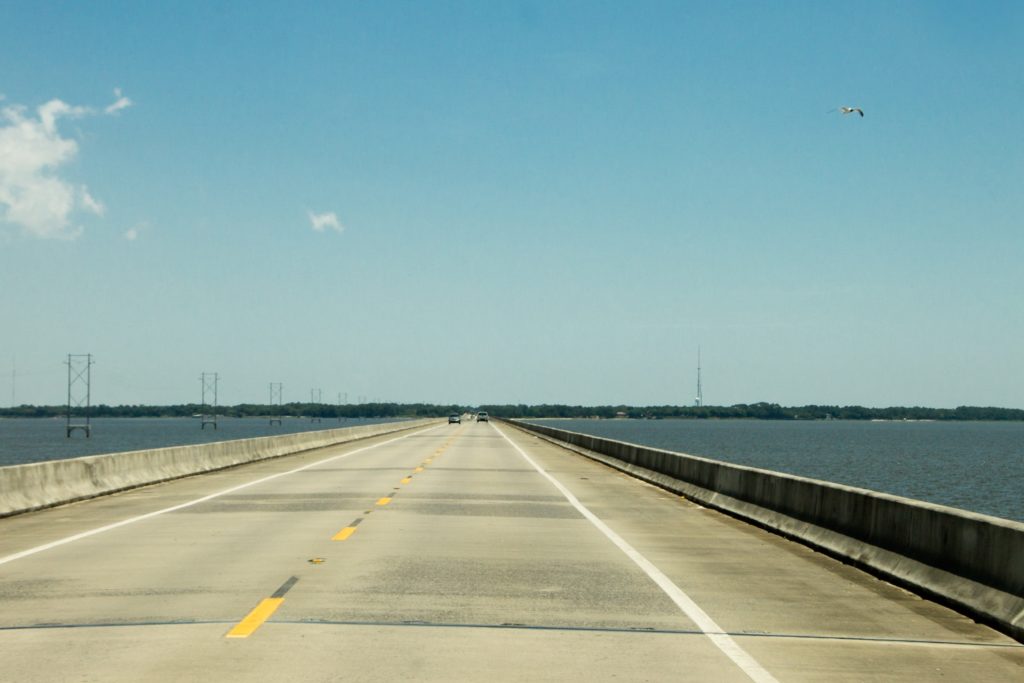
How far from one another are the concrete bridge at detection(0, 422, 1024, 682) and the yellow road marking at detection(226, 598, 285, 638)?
26 mm

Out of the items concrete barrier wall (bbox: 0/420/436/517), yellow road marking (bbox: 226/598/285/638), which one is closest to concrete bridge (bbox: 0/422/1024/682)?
yellow road marking (bbox: 226/598/285/638)

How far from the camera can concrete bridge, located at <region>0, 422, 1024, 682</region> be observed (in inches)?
331

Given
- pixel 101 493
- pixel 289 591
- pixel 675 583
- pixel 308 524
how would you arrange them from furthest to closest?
1. pixel 101 493
2. pixel 308 524
3. pixel 675 583
4. pixel 289 591

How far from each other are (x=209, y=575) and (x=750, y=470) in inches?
437

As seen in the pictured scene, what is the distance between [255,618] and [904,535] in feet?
22.6

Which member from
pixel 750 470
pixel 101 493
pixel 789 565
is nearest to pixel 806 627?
pixel 789 565

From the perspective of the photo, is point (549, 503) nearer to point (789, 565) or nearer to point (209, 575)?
point (789, 565)

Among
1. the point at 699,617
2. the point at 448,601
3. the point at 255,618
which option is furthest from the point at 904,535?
the point at 255,618

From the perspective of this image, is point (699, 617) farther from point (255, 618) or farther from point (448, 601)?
point (255, 618)

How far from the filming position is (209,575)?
41.6 feet

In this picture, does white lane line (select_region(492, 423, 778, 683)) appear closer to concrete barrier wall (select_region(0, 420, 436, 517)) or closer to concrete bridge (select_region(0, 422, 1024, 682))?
concrete bridge (select_region(0, 422, 1024, 682))

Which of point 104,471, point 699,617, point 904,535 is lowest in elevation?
point 699,617

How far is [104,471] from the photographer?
1013 inches

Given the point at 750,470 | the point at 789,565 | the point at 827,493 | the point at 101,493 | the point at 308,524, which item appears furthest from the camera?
the point at 101,493
